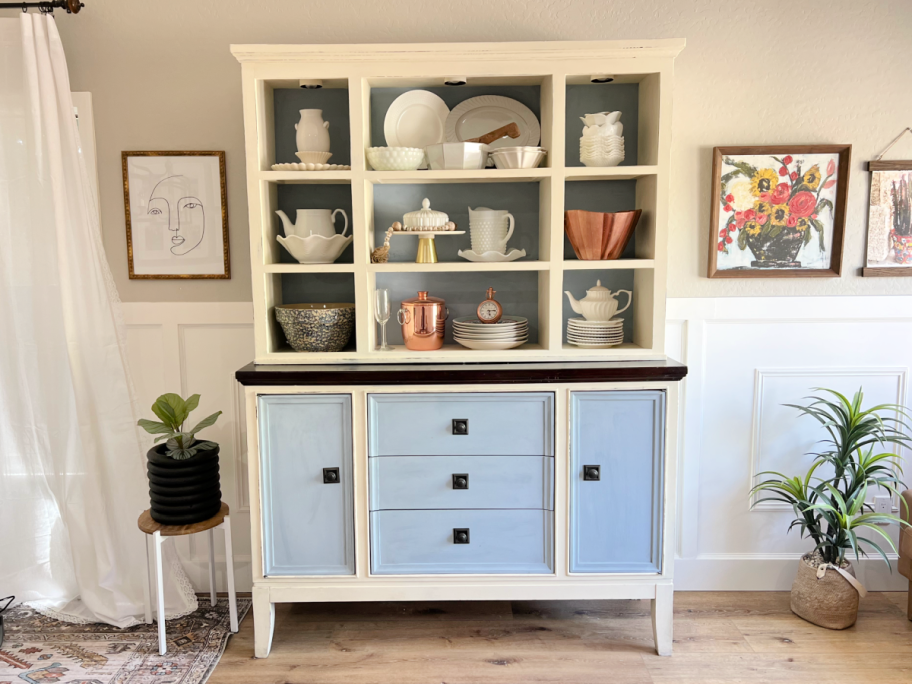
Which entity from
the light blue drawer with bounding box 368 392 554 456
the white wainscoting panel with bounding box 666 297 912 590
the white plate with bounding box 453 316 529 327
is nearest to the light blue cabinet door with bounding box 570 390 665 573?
the light blue drawer with bounding box 368 392 554 456

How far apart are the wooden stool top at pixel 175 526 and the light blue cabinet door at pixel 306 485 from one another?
0.21 m

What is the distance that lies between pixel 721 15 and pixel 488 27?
0.85 m

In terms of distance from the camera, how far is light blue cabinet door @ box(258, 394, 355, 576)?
7.01ft

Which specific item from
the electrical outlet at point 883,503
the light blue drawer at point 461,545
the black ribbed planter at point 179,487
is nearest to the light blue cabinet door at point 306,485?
the light blue drawer at point 461,545

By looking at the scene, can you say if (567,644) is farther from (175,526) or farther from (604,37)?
(604,37)

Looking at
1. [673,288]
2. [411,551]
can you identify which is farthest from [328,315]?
[673,288]

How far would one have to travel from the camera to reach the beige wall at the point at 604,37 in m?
2.39

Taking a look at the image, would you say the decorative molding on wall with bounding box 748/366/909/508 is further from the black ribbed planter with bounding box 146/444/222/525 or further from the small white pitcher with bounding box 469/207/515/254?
the black ribbed planter with bounding box 146/444/222/525

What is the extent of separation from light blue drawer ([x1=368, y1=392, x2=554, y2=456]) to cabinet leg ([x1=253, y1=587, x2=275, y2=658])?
0.62m

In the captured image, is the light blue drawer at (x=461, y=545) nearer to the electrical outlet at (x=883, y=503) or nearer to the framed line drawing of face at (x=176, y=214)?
the framed line drawing of face at (x=176, y=214)

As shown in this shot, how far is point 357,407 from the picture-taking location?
2.13 metres

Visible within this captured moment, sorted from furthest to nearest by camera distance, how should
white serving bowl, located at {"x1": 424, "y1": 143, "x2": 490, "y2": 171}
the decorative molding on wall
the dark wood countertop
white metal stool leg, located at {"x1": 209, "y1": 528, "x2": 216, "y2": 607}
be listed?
the decorative molding on wall → white metal stool leg, located at {"x1": 209, "y1": 528, "x2": 216, "y2": 607} → white serving bowl, located at {"x1": 424, "y1": 143, "x2": 490, "y2": 171} → the dark wood countertop

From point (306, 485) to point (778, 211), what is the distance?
1983 millimetres

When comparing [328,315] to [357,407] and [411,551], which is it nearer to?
[357,407]
